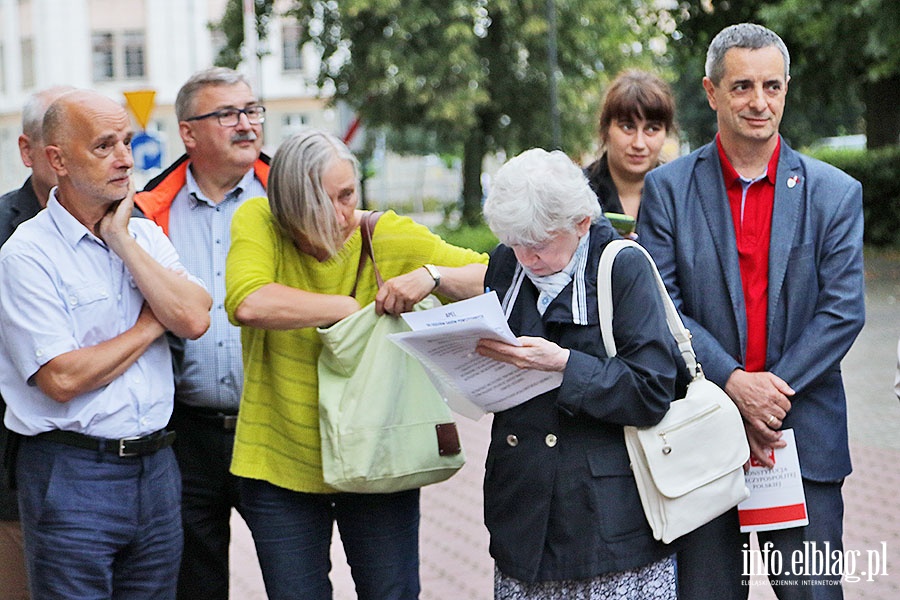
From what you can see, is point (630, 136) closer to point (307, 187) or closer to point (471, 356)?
point (307, 187)

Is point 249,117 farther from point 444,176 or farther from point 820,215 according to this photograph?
point 444,176

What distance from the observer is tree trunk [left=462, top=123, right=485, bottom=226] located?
2802 cm

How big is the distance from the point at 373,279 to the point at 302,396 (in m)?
0.41

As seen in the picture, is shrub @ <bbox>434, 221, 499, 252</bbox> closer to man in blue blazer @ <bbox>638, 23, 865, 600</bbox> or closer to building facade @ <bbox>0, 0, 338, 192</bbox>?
man in blue blazer @ <bbox>638, 23, 865, 600</bbox>

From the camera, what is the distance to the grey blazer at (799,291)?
3459 mm

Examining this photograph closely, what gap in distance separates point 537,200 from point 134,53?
48.3 meters

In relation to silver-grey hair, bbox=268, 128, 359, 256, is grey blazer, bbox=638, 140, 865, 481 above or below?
below

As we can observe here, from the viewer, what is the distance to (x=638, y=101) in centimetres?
459

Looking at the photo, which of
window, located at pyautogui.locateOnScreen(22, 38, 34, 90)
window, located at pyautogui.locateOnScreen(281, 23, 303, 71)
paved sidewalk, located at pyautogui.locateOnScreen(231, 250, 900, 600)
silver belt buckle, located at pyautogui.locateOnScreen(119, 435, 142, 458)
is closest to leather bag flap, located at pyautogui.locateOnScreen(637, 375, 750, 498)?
paved sidewalk, located at pyautogui.locateOnScreen(231, 250, 900, 600)

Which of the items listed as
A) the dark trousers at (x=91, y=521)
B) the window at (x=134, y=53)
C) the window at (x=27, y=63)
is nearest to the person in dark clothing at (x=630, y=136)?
the dark trousers at (x=91, y=521)

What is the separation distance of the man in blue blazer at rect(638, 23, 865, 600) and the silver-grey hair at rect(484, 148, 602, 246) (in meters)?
0.67

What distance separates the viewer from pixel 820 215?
3514mm

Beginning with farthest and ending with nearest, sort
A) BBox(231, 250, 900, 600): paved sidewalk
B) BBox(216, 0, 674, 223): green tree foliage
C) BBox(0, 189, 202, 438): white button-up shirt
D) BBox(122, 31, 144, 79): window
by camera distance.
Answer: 1. BBox(122, 31, 144, 79): window
2. BBox(216, 0, 674, 223): green tree foliage
3. BBox(231, 250, 900, 600): paved sidewalk
4. BBox(0, 189, 202, 438): white button-up shirt

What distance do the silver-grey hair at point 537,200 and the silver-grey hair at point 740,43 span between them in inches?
33.4
